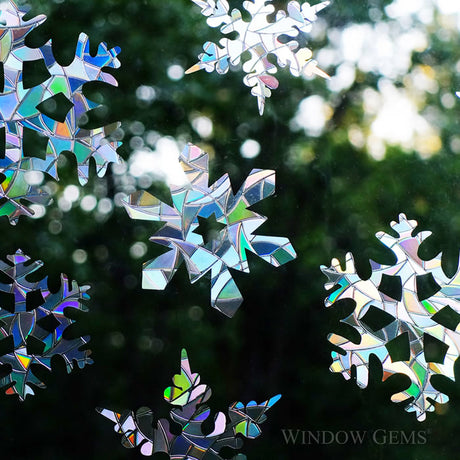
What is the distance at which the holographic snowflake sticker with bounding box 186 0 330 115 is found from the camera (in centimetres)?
122

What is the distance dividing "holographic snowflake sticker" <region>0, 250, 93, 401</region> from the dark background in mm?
86

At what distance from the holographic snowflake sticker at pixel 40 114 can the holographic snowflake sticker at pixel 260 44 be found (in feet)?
0.65

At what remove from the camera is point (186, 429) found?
117 centimetres

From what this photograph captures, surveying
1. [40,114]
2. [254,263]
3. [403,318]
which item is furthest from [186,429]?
[40,114]

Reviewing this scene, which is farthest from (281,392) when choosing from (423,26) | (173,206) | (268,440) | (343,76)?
(423,26)

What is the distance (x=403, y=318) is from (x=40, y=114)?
2.57ft

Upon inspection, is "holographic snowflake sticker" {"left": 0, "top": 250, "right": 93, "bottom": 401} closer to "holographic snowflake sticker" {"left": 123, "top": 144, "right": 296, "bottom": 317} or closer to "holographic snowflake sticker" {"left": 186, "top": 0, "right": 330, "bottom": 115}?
"holographic snowflake sticker" {"left": 123, "top": 144, "right": 296, "bottom": 317}

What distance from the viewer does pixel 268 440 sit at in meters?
1.27

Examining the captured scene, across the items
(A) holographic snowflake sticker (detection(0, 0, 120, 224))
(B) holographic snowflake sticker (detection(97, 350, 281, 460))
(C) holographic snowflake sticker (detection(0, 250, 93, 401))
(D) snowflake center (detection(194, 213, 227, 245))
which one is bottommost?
(B) holographic snowflake sticker (detection(97, 350, 281, 460))

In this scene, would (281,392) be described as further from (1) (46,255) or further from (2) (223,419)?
(1) (46,255)

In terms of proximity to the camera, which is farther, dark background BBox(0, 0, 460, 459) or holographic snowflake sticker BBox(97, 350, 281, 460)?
dark background BBox(0, 0, 460, 459)

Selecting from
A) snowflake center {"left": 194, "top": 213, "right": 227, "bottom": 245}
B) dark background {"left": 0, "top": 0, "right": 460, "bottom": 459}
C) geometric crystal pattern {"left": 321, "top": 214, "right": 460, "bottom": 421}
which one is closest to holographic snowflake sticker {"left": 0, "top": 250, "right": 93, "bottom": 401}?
dark background {"left": 0, "top": 0, "right": 460, "bottom": 459}

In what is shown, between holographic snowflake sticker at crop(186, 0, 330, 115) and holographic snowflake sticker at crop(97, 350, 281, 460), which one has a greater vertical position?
holographic snowflake sticker at crop(186, 0, 330, 115)

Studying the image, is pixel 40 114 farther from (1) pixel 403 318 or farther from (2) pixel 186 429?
(1) pixel 403 318
